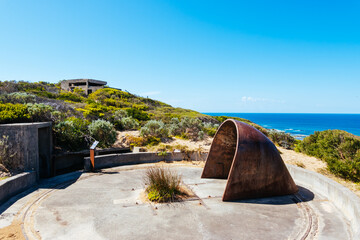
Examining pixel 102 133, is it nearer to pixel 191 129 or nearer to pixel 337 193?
pixel 191 129

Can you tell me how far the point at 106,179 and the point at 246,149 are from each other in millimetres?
5362

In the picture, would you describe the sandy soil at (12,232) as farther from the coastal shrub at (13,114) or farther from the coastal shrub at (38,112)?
the coastal shrub at (38,112)

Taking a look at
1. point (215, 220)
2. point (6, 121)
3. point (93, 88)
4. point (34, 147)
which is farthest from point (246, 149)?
point (93, 88)

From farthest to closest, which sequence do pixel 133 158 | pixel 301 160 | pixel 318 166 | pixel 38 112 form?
pixel 301 160
pixel 318 166
pixel 133 158
pixel 38 112

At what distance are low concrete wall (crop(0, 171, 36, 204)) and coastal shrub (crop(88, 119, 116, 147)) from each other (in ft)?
15.8

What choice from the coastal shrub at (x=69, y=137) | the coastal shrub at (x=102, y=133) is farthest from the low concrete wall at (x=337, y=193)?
the coastal shrub at (x=69, y=137)

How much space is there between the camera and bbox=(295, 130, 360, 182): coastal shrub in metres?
9.48

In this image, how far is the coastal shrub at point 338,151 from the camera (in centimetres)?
948

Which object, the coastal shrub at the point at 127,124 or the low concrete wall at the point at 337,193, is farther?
the coastal shrub at the point at 127,124

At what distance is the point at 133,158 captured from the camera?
1104 centimetres

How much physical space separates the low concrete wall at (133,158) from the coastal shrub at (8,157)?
2.51 meters

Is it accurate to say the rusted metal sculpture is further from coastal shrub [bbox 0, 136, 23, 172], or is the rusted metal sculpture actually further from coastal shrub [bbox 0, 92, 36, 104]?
coastal shrub [bbox 0, 92, 36, 104]

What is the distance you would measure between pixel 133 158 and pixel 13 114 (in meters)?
5.46

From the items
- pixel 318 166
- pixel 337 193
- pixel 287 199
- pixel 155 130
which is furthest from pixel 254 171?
pixel 155 130
